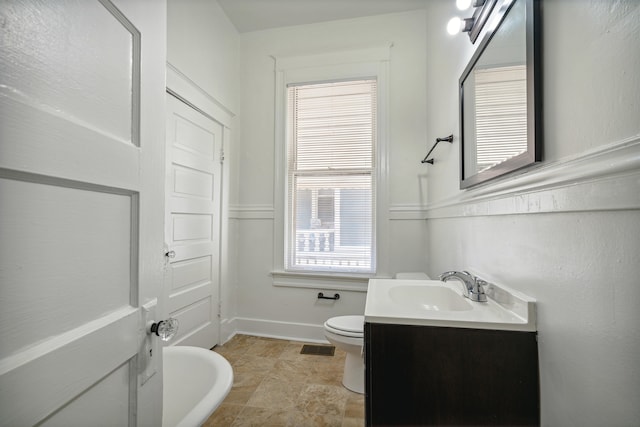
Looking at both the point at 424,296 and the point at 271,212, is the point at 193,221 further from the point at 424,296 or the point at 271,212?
the point at 424,296

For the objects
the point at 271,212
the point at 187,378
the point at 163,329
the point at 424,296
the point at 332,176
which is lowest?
the point at 187,378

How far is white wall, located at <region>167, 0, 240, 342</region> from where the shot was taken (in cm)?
193

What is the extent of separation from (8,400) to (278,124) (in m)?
2.49

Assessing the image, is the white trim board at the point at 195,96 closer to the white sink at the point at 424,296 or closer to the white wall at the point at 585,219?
the white sink at the point at 424,296

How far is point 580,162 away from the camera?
2.12 ft

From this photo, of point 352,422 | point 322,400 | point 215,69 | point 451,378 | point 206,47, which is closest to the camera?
point 451,378

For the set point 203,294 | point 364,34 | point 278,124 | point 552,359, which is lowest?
point 203,294

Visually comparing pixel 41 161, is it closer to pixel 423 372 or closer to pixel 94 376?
pixel 94 376

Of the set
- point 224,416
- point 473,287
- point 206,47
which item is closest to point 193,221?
point 224,416

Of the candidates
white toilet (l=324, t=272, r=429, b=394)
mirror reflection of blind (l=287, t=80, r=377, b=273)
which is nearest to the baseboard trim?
mirror reflection of blind (l=287, t=80, r=377, b=273)

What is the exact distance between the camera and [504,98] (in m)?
1.04

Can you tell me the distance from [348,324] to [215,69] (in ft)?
7.34

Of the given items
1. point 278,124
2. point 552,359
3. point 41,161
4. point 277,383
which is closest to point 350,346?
point 277,383

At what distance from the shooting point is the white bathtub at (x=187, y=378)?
0.91m
